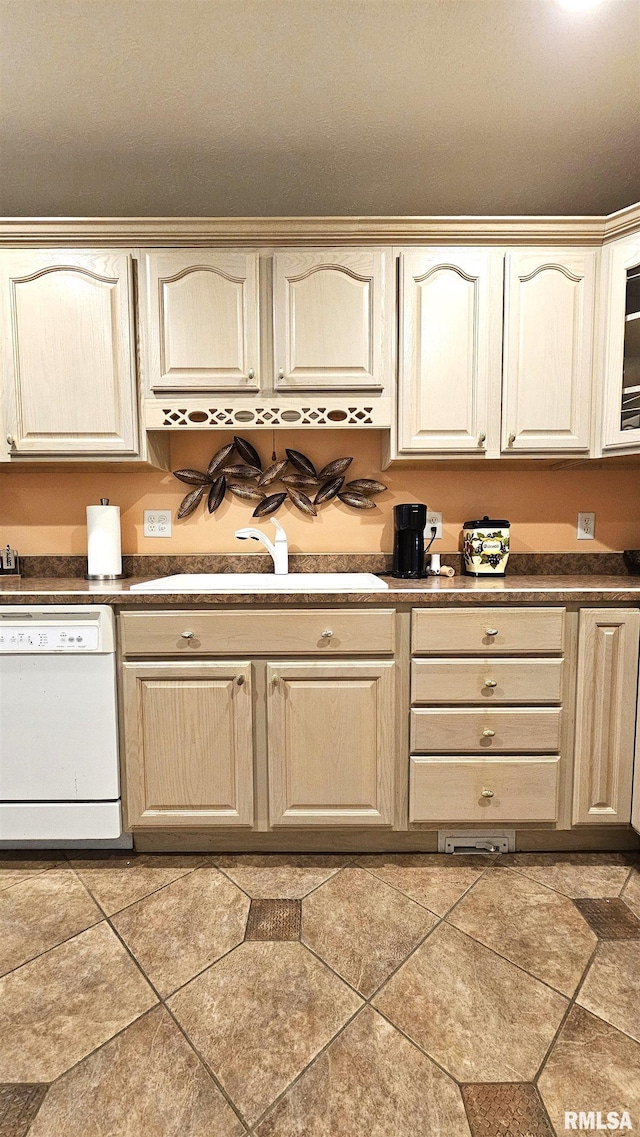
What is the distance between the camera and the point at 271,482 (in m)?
2.29

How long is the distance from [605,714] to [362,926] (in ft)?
3.47

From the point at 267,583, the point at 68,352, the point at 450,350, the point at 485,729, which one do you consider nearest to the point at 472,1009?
the point at 485,729

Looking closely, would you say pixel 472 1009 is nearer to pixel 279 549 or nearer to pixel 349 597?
pixel 349 597

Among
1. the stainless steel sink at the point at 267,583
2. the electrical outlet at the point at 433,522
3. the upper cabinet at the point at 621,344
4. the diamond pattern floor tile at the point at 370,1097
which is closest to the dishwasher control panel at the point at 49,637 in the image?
the stainless steel sink at the point at 267,583

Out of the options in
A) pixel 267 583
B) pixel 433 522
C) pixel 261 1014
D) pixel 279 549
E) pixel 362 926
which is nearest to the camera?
pixel 261 1014

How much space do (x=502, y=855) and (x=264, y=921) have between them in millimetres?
884

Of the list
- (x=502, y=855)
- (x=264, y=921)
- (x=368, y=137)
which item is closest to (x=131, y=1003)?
(x=264, y=921)

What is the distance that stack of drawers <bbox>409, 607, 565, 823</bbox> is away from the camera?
5.66 ft

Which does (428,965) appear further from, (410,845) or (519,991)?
(410,845)

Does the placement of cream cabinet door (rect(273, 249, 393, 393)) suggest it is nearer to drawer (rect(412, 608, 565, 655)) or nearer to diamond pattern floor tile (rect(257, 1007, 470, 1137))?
drawer (rect(412, 608, 565, 655))

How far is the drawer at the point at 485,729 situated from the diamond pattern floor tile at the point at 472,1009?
1.84 feet

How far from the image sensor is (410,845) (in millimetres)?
1844

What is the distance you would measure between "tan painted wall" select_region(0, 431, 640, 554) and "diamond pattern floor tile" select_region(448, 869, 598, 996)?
1311 millimetres

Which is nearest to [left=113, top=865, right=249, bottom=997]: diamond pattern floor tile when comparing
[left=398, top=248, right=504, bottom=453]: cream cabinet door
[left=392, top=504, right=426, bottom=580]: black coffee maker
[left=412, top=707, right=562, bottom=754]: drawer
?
[left=412, top=707, right=562, bottom=754]: drawer
